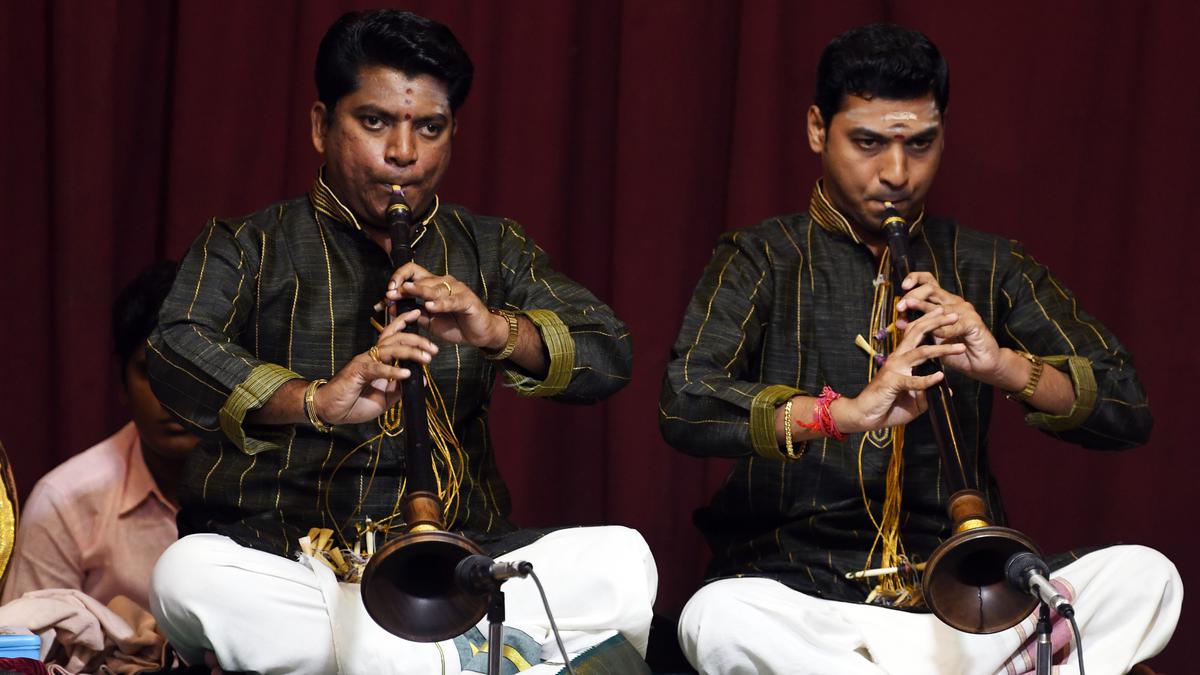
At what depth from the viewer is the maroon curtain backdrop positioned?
14.3ft

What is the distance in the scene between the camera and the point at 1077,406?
11.1ft

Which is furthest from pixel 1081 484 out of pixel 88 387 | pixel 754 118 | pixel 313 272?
pixel 88 387

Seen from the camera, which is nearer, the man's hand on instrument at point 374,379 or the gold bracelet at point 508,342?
the man's hand on instrument at point 374,379

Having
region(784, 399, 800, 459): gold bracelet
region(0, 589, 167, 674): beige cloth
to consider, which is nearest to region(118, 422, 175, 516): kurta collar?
region(0, 589, 167, 674): beige cloth

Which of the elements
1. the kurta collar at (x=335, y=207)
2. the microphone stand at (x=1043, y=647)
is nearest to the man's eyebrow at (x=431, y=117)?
the kurta collar at (x=335, y=207)

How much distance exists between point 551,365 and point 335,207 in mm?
587

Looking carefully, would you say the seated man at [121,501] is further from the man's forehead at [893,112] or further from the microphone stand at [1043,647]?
the microphone stand at [1043,647]

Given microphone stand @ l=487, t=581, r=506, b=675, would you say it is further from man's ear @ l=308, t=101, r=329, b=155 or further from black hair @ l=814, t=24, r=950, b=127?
black hair @ l=814, t=24, r=950, b=127

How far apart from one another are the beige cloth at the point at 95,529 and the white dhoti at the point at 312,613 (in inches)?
34.1

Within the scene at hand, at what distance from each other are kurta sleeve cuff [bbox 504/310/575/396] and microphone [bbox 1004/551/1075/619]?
968 mm

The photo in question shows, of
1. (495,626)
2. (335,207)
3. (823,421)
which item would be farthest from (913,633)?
(335,207)

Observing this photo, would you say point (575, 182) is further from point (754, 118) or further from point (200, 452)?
point (200, 452)

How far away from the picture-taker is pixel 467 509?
11.4ft

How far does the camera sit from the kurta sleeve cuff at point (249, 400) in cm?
316
